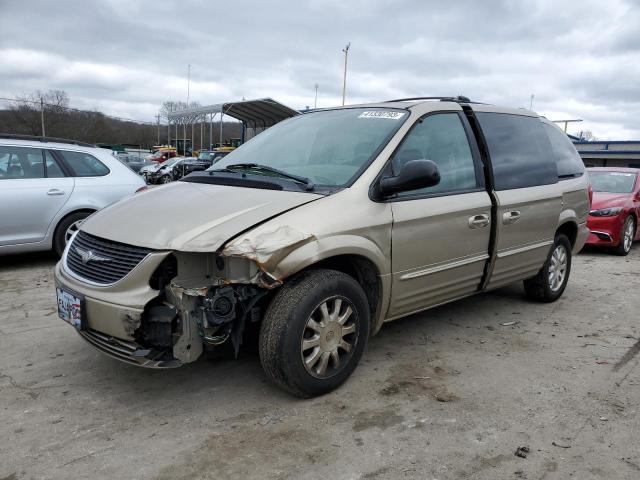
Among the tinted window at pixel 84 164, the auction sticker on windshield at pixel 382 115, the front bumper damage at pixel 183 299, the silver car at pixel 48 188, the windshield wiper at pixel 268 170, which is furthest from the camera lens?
the tinted window at pixel 84 164

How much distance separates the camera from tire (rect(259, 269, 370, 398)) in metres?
2.93

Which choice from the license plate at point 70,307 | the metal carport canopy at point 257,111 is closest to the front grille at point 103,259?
the license plate at point 70,307

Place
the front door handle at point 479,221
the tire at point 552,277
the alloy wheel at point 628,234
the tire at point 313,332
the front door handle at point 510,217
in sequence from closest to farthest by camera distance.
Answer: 1. the tire at point 313,332
2. the front door handle at point 479,221
3. the front door handle at point 510,217
4. the tire at point 552,277
5. the alloy wheel at point 628,234

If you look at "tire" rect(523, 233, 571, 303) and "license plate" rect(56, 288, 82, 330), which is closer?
"license plate" rect(56, 288, 82, 330)

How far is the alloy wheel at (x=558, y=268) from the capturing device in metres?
5.29

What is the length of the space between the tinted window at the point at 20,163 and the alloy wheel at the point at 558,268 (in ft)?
19.0

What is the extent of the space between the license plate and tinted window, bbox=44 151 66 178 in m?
3.79

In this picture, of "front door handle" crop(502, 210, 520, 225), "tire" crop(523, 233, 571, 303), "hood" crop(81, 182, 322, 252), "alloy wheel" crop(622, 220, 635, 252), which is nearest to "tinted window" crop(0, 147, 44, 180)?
"hood" crop(81, 182, 322, 252)

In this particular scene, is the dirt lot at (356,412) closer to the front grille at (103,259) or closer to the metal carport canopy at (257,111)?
the front grille at (103,259)

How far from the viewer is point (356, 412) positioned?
3061mm

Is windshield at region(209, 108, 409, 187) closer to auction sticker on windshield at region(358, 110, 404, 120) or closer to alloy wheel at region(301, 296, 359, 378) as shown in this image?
auction sticker on windshield at region(358, 110, 404, 120)

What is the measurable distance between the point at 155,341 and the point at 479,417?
1.83 metres

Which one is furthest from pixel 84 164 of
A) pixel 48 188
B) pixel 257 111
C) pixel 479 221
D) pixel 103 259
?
pixel 257 111

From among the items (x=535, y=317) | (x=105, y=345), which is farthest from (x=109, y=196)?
(x=535, y=317)
